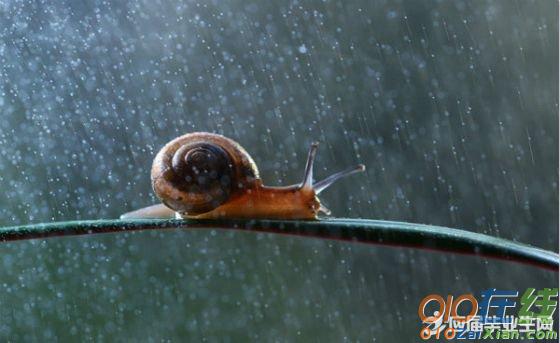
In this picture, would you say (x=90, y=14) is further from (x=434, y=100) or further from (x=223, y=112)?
(x=434, y=100)

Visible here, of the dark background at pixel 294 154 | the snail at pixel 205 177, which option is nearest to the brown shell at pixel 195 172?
the snail at pixel 205 177

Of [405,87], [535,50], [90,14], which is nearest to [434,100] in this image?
[405,87]

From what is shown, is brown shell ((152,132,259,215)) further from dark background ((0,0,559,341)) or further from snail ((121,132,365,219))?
dark background ((0,0,559,341))

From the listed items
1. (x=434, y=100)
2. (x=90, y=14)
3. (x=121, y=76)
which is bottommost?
(x=434, y=100)

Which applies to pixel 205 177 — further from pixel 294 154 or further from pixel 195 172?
pixel 294 154

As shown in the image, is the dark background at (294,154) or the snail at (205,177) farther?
the dark background at (294,154)

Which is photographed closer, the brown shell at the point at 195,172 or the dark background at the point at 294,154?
the brown shell at the point at 195,172

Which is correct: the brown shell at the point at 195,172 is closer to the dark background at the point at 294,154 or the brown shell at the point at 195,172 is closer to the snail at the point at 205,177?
the snail at the point at 205,177
